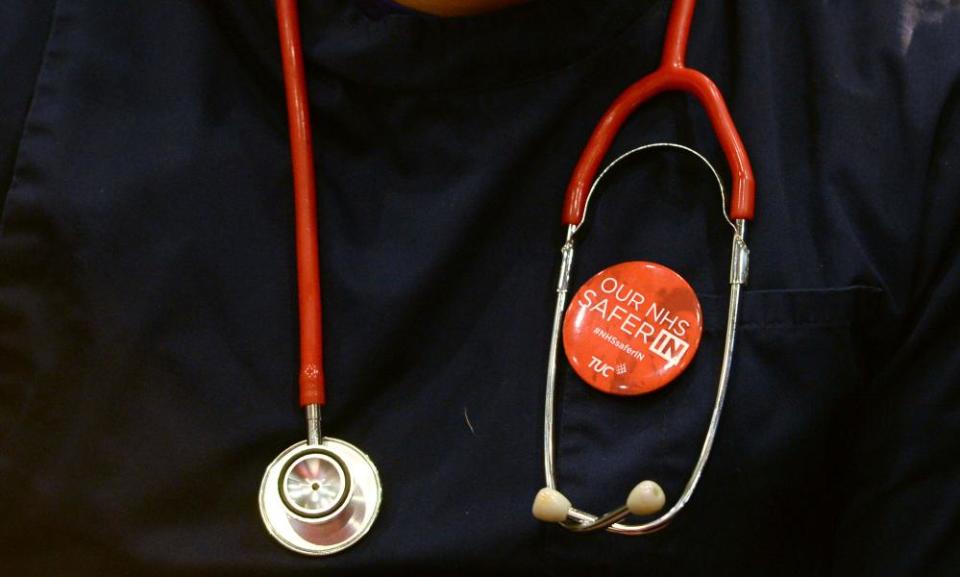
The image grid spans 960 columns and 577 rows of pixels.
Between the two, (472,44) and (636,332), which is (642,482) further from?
(472,44)

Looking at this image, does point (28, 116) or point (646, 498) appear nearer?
point (646, 498)

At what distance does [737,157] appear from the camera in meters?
0.68

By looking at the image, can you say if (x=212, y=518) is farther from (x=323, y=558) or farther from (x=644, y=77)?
(x=644, y=77)

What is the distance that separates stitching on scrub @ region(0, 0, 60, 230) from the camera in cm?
69

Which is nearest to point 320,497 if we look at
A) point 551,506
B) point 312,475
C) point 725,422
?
point 312,475

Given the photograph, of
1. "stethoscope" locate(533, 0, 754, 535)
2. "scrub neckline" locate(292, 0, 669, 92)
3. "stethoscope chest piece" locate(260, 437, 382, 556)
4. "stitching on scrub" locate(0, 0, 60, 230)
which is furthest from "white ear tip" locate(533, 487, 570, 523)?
"stitching on scrub" locate(0, 0, 60, 230)

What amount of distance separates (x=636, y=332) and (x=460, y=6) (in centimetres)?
25

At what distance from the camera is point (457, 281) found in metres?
0.72

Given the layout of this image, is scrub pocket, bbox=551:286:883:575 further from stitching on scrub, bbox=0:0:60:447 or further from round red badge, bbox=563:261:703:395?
stitching on scrub, bbox=0:0:60:447

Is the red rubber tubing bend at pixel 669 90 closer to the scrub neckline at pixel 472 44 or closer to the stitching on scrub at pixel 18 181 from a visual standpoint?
the scrub neckline at pixel 472 44

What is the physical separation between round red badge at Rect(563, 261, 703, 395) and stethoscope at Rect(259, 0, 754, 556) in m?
0.02

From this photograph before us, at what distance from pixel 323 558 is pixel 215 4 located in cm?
39

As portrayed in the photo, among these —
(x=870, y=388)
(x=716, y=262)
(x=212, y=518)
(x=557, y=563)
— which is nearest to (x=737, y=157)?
(x=716, y=262)

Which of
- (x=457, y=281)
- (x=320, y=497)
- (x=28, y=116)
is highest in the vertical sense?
(x=28, y=116)
